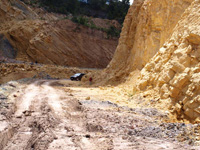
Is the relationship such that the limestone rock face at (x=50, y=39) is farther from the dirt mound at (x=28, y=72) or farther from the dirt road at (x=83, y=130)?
the dirt road at (x=83, y=130)

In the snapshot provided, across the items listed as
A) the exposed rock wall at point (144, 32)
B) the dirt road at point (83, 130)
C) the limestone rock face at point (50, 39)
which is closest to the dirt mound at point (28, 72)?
the limestone rock face at point (50, 39)

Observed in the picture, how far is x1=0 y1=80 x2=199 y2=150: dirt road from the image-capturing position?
3904 mm

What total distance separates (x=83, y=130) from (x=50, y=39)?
2934 centimetres

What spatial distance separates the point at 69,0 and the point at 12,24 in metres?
16.5

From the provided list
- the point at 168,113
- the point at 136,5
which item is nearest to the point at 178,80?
the point at 168,113

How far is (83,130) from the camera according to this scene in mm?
4875

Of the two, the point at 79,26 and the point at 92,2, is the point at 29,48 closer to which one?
the point at 79,26

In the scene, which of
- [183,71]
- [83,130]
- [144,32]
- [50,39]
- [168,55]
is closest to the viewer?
[83,130]

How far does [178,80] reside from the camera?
6.72m

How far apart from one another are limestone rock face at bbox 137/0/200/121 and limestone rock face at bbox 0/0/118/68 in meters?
25.1

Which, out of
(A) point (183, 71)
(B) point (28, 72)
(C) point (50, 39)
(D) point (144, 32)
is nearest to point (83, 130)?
(A) point (183, 71)

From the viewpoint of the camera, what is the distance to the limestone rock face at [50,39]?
100 ft

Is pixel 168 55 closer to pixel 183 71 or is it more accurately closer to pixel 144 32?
pixel 183 71

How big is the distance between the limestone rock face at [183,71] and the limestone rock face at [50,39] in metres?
25.1
